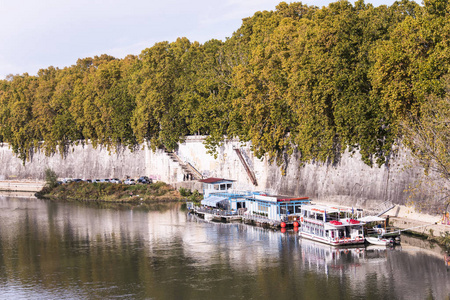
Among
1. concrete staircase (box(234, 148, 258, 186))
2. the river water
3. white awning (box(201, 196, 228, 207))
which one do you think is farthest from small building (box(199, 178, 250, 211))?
concrete staircase (box(234, 148, 258, 186))

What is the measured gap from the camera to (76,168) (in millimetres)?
106062

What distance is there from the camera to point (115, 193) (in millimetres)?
82125

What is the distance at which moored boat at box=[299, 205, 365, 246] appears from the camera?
143ft

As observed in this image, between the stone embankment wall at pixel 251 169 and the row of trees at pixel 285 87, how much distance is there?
5.99ft

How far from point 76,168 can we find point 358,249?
7457 cm

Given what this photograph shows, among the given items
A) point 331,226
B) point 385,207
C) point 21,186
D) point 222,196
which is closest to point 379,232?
point 331,226

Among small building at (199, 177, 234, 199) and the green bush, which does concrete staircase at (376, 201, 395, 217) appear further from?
the green bush

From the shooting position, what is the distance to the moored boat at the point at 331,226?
143 ft

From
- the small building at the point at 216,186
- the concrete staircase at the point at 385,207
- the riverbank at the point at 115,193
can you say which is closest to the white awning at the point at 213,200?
the small building at the point at 216,186

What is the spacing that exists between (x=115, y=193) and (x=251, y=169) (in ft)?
73.5

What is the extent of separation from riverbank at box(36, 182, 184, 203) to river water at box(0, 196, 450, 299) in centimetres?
2129

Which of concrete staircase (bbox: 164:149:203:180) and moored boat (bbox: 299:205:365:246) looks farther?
concrete staircase (bbox: 164:149:203:180)

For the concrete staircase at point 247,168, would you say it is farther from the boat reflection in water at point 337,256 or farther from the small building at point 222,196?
the boat reflection in water at point 337,256

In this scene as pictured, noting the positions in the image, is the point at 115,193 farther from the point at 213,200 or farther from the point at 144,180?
the point at 213,200
